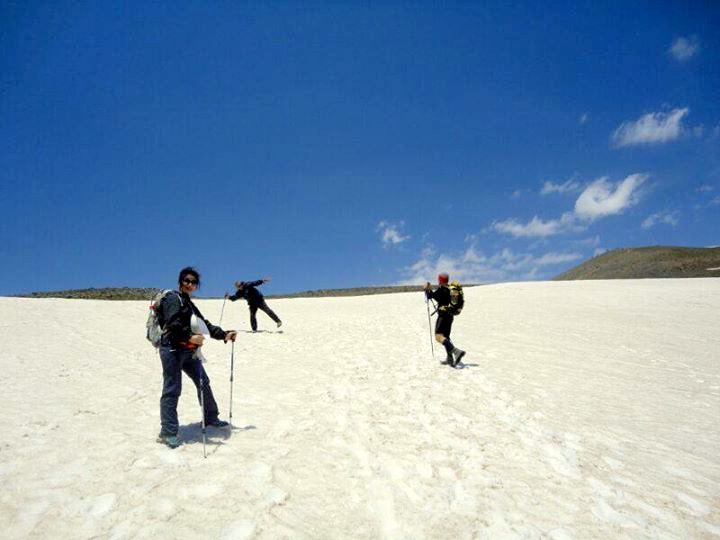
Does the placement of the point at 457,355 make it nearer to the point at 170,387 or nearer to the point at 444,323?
the point at 444,323

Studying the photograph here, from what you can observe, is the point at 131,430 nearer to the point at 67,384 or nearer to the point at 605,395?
the point at 67,384

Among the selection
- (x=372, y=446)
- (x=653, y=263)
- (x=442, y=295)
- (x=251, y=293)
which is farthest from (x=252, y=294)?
(x=653, y=263)

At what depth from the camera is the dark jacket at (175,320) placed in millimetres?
5465

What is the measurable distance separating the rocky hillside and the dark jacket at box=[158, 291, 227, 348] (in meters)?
67.3

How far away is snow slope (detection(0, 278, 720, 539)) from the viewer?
4.00 metres

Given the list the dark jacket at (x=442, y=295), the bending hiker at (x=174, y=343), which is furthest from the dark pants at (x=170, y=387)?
the dark jacket at (x=442, y=295)

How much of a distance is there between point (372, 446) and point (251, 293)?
39.6 ft

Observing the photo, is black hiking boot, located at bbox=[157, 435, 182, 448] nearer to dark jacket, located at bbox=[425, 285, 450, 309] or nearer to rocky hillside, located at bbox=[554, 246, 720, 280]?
dark jacket, located at bbox=[425, 285, 450, 309]

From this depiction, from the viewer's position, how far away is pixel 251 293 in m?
16.8

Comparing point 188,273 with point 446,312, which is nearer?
point 188,273

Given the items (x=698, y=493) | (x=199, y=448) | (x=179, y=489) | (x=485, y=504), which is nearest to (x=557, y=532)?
(x=485, y=504)

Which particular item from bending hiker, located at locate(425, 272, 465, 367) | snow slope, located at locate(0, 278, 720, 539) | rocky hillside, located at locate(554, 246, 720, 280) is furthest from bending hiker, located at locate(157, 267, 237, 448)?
rocky hillside, located at locate(554, 246, 720, 280)

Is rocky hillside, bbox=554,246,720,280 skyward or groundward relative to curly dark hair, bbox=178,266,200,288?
skyward

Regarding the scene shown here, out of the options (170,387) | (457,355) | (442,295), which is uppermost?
(442,295)
